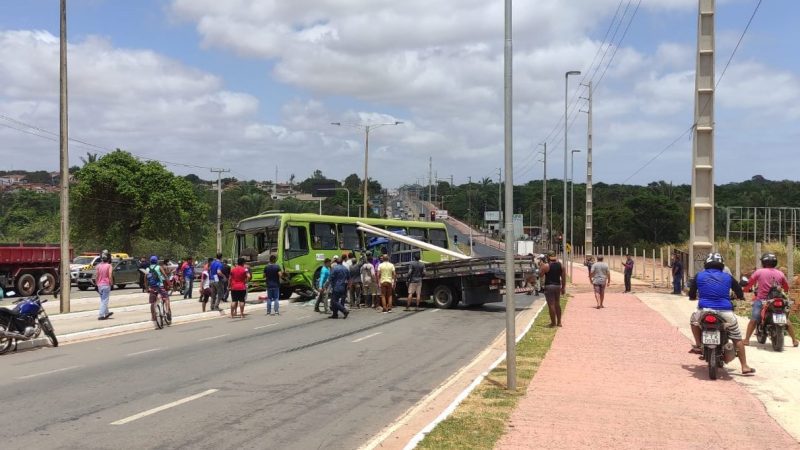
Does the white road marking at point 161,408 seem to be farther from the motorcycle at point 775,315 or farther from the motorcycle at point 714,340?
the motorcycle at point 775,315

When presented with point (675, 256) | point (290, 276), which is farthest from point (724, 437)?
point (675, 256)

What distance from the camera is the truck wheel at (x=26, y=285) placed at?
28.2m

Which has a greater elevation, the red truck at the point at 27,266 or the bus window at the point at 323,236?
the bus window at the point at 323,236

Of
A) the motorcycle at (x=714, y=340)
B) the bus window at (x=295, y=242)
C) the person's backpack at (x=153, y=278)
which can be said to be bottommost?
the motorcycle at (x=714, y=340)

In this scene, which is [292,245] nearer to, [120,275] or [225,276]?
[225,276]

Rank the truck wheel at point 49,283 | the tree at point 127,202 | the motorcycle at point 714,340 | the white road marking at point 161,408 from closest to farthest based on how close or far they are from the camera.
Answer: the white road marking at point 161,408, the motorcycle at point 714,340, the truck wheel at point 49,283, the tree at point 127,202

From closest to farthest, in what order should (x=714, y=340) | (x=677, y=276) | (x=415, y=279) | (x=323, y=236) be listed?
(x=714, y=340) → (x=415, y=279) → (x=323, y=236) → (x=677, y=276)

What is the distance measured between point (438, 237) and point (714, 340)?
2550cm

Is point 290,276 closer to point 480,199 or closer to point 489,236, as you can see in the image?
point 489,236

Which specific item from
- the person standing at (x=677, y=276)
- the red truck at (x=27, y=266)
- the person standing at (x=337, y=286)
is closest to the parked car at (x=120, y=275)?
the red truck at (x=27, y=266)

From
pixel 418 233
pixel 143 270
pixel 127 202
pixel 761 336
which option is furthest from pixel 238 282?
pixel 127 202

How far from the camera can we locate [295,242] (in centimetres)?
2644

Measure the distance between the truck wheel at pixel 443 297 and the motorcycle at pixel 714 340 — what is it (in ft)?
41.7

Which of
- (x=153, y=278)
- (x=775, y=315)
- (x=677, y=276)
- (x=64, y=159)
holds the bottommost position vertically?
(x=677, y=276)
